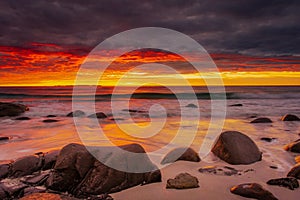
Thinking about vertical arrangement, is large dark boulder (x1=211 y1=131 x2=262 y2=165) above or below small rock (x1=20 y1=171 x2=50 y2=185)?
above

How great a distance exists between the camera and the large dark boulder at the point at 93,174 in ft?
12.6

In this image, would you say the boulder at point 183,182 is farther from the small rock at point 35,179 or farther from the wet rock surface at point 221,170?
the small rock at point 35,179

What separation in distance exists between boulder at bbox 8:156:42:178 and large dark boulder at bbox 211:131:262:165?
12.7 feet

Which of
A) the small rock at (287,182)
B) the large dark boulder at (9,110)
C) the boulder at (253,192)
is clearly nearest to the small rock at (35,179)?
the boulder at (253,192)

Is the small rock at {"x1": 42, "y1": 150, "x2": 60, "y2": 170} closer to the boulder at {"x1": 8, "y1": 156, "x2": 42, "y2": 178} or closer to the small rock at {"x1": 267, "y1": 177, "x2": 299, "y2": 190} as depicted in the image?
the boulder at {"x1": 8, "y1": 156, "x2": 42, "y2": 178}

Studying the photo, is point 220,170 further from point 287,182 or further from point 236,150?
point 287,182

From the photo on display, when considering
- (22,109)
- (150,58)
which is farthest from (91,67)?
(22,109)

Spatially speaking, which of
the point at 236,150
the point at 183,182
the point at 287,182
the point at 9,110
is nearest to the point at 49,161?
the point at 183,182

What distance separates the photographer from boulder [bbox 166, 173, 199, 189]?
13.0 ft

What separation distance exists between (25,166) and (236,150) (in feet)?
14.1

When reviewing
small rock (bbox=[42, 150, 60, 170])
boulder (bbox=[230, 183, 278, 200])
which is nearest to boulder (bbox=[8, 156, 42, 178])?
small rock (bbox=[42, 150, 60, 170])

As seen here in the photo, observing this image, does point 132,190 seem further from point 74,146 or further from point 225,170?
point 225,170

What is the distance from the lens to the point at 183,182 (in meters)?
4.02

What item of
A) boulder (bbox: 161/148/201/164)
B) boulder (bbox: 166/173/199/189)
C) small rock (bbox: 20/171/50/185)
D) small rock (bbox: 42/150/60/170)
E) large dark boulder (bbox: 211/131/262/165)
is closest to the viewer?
boulder (bbox: 166/173/199/189)
